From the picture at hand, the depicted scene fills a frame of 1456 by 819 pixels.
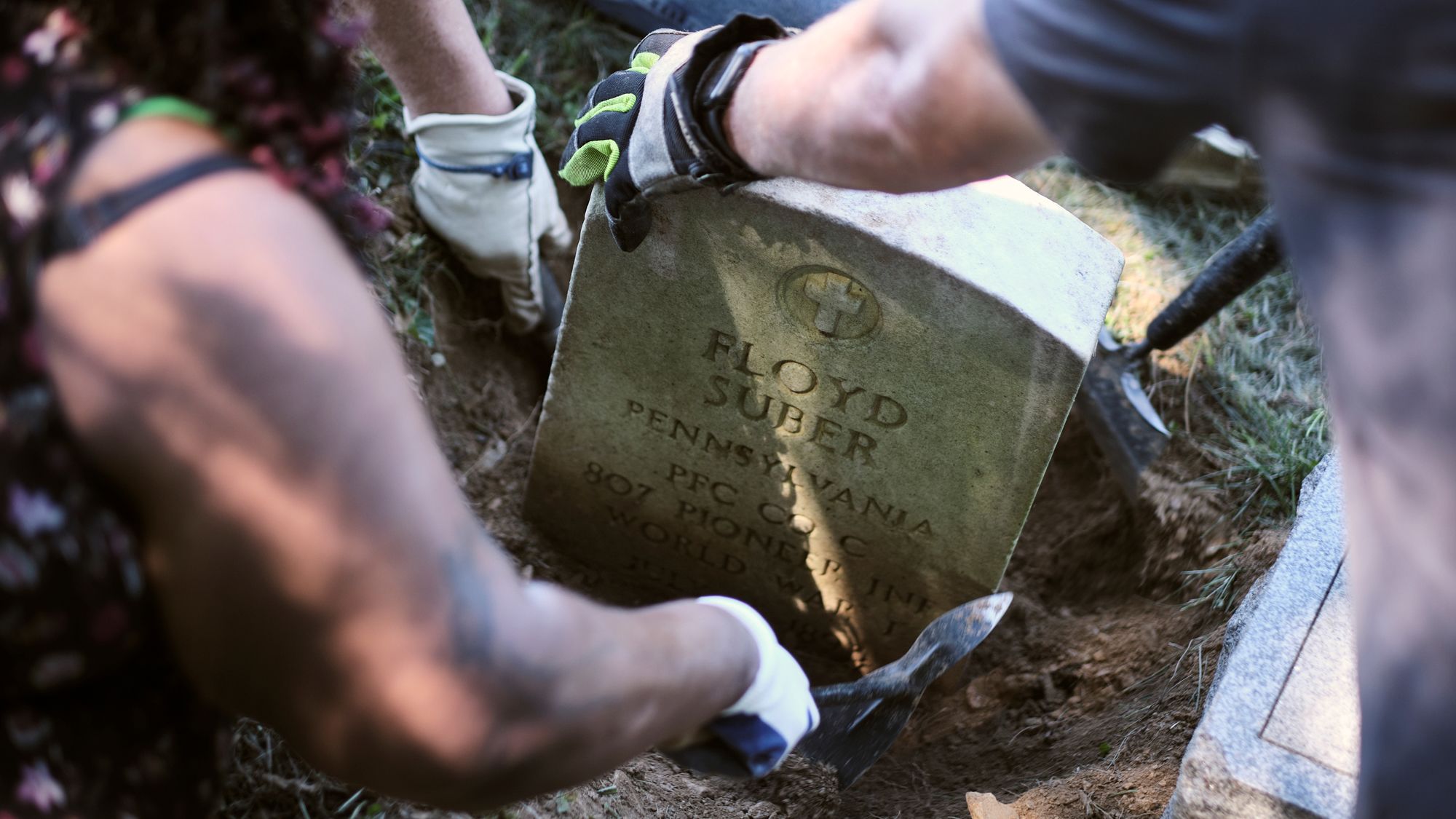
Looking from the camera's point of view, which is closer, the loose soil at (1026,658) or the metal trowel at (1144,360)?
the loose soil at (1026,658)

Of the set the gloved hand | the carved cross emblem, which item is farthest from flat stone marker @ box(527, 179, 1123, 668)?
the gloved hand

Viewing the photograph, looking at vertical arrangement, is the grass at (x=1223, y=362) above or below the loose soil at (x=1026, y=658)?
above

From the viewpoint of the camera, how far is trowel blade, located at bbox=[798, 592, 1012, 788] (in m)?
1.67

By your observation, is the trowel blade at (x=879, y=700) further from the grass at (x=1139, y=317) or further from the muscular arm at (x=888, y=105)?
the muscular arm at (x=888, y=105)

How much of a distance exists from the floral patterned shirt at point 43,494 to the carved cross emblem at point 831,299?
1143 millimetres

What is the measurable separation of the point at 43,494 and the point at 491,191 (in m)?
1.51

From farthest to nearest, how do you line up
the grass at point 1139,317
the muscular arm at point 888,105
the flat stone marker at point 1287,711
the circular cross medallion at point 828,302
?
the circular cross medallion at point 828,302, the grass at point 1139,317, the flat stone marker at point 1287,711, the muscular arm at point 888,105

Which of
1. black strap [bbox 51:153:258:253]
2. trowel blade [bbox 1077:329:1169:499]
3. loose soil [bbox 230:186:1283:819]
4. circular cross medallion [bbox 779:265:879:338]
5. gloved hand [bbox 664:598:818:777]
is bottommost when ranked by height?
loose soil [bbox 230:186:1283:819]

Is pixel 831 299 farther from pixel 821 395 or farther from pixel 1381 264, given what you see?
pixel 1381 264

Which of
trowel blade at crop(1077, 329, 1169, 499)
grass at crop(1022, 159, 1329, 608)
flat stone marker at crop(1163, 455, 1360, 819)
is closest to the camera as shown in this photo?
flat stone marker at crop(1163, 455, 1360, 819)

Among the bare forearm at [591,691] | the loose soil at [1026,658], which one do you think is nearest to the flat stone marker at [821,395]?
the loose soil at [1026,658]

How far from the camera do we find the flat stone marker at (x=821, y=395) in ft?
5.43

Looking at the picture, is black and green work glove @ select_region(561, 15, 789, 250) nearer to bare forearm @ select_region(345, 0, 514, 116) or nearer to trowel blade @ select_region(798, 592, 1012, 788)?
bare forearm @ select_region(345, 0, 514, 116)

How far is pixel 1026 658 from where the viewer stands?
2.06m
